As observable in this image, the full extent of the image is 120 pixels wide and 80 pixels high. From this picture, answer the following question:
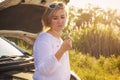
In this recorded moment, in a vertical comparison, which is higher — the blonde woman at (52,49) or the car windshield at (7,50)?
the blonde woman at (52,49)

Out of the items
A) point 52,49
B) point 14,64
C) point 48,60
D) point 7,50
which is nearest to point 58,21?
point 52,49

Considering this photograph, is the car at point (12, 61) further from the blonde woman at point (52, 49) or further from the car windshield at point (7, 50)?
the blonde woman at point (52, 49)

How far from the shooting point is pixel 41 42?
2.76m

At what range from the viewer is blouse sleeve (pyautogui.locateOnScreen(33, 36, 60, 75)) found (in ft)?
8.89

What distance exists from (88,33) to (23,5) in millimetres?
11095

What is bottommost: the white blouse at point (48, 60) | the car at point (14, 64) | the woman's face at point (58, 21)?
the car at point (14, 64)

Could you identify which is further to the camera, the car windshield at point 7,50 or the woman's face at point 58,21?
the car windshield at point 7,50

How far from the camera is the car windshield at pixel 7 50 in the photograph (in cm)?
425

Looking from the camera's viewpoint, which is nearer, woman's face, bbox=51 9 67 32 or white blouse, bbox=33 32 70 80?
white blouse, bbox=33 32 70 80

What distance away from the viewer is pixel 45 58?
2727mm

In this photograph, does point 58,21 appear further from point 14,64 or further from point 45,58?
point 14,64

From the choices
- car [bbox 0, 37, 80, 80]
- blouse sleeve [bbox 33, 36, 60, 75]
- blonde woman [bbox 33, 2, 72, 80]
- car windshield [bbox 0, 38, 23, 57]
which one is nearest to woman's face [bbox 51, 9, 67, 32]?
blonde woman [bbox 33, 2, 72, 80]

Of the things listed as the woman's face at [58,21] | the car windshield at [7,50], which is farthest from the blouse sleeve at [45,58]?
the car windshield at [7,50]

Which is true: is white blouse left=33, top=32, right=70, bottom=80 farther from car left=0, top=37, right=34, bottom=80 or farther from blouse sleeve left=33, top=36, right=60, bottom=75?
car left=0, top=37, right=34, bottom=80
